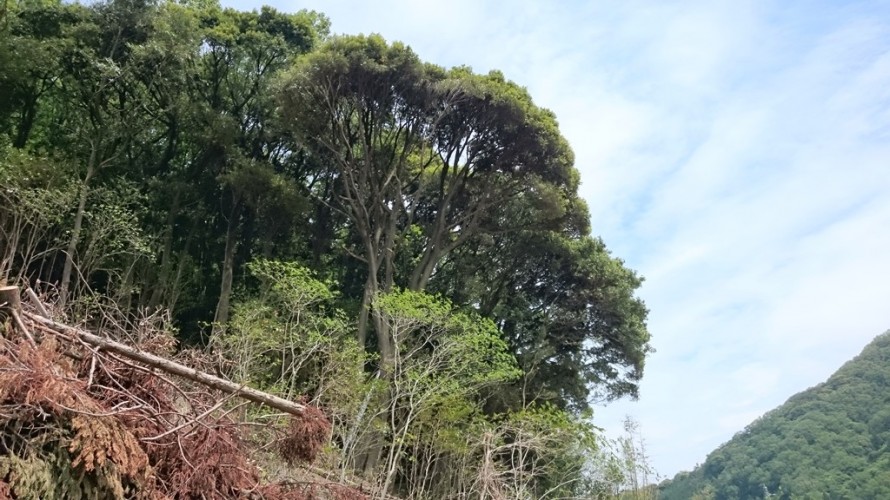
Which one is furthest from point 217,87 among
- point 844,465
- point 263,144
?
point 844,465

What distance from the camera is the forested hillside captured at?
39.9 feet

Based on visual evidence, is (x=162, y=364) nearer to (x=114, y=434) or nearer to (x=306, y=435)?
(x=114, y=434)

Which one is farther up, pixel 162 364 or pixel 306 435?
pixel 162 364

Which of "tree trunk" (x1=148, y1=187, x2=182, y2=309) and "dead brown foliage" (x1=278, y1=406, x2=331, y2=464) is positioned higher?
"tree trunk" (x1=148, y1=187, x2=182, y2=309)

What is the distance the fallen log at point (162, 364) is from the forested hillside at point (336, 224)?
6174mm

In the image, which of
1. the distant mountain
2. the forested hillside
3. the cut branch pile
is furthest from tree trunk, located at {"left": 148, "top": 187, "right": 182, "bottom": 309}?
the distant mountain

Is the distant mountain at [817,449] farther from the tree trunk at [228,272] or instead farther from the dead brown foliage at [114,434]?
the dead brown foliage at [114,434]

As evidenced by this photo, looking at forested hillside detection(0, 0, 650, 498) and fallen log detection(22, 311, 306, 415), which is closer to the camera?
fallen log detection(22, 311, 306, 415)

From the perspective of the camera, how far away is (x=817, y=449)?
4600 centimetres

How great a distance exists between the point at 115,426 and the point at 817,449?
53.0 meters

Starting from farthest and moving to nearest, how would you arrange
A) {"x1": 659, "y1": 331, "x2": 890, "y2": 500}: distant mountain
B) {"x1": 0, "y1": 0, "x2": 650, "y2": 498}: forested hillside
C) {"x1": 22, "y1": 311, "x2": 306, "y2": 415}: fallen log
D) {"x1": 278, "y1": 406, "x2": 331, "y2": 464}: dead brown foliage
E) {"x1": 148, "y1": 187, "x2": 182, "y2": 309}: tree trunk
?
{"x1": 659, "y1": 331, "x2": 890, "y2": 500}: distant mountain
{"x1": 148, "y1": 187, "x2": 182, "y2": 309}: tree trunk
{"x1": 0, "y1": 0, "x2": 650, "y2": 498}: forested hillside
{"x1": 278, "y1": 406, "x2": 331, "y2": 464}: dead brown foliage
{"x1": 22, "y1": 311, "x2": 306, "y2": 415}: fallen log

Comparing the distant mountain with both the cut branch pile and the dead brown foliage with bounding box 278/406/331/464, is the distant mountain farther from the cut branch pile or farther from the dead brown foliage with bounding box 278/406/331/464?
the cut branch pile

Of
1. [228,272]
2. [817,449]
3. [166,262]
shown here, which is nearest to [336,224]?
[228,272]

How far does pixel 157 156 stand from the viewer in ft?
57.0
